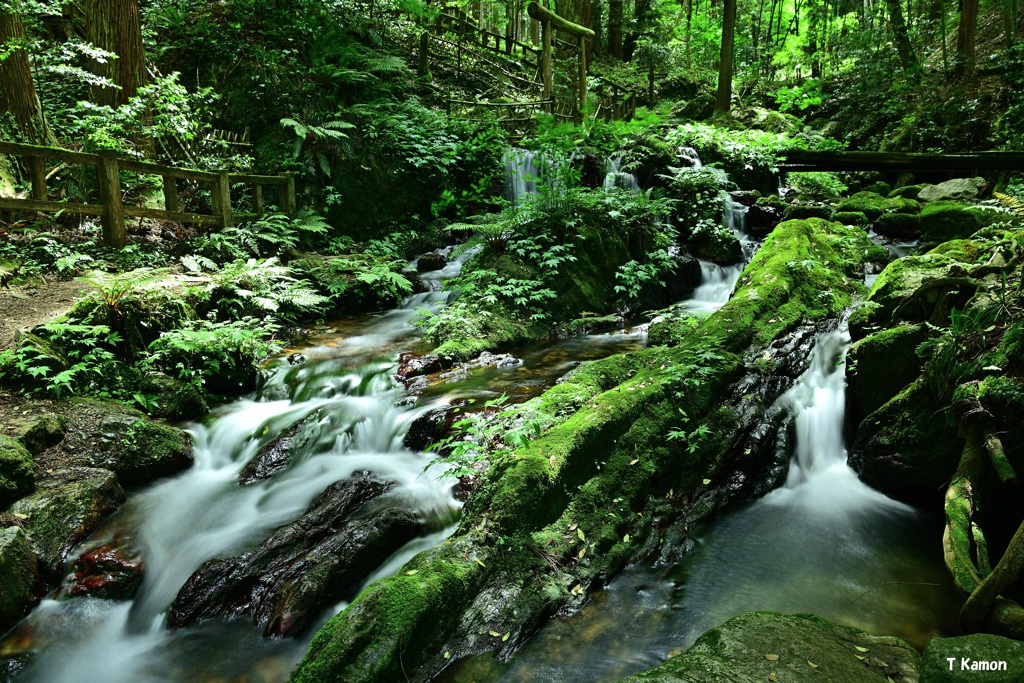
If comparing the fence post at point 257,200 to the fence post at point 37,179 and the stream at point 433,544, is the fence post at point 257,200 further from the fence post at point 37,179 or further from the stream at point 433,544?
the stream at point 433,544

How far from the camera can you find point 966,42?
1516 cm

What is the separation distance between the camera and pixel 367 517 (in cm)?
438

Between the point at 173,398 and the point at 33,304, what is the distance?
82.5 inches

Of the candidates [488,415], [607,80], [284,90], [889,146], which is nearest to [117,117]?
[284,90]

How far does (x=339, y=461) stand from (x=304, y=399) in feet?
4.83

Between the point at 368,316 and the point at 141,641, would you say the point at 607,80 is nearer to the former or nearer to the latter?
the point at 368,316

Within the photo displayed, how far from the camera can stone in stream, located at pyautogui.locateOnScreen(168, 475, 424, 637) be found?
12.3ft

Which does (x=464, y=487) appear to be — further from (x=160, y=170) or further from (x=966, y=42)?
(x=966, y=42)

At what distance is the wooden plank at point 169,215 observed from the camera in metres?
8.47

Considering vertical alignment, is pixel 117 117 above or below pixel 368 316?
above


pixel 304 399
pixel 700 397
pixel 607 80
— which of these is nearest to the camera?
pixel 700 397

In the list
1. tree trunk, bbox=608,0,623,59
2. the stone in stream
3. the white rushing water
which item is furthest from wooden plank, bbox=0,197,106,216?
tree trunk, bbox=608,0,623,59

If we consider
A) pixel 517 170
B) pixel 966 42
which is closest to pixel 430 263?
pixel 517 170

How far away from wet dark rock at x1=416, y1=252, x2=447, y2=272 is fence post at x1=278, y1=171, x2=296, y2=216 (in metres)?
2.60
